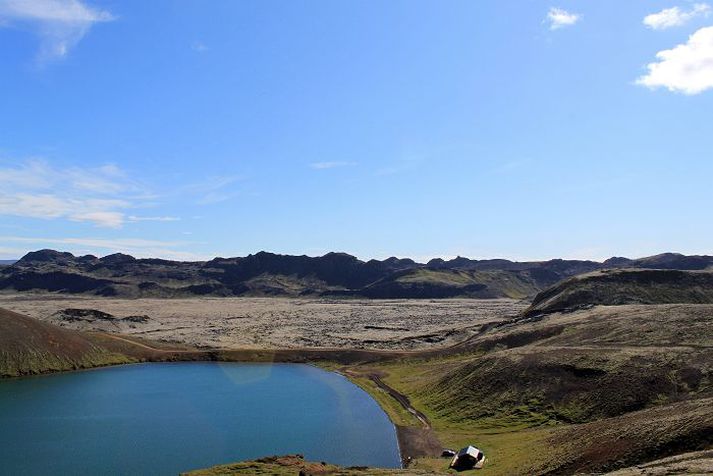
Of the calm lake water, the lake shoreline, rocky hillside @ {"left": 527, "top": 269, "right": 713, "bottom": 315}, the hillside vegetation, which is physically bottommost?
the calm lake water

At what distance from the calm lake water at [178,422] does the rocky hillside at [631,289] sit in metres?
83.8

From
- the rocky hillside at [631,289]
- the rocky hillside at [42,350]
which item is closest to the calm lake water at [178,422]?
the rocky hillside at [42,350]

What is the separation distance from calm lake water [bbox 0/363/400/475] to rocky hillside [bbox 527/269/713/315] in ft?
275

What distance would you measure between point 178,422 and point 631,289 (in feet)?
452

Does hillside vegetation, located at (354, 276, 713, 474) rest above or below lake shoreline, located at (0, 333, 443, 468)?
above

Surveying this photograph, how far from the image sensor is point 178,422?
77625 millimetres

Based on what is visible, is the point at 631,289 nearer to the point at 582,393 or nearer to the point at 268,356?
the point at 582,393

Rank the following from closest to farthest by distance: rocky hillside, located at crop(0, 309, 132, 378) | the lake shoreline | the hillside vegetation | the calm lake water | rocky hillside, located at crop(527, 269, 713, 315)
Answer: the hillside vegetation, the calm lake water, rocky hillside, located at crop(0, 309, 132, 378), the lake shoreline, rocky hillside, located at crop(527, 269, 713, 315)

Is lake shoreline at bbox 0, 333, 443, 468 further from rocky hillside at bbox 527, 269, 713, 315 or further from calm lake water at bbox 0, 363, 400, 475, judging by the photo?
rocky hillside at bbox 527, 269, 713, 315

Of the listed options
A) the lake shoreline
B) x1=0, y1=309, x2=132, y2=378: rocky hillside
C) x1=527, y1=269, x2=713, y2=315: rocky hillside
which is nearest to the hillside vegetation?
the lake shoreline

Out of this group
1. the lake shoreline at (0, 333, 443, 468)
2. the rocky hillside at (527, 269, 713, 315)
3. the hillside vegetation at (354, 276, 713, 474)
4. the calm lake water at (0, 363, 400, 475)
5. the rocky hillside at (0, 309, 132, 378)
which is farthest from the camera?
the rocky hillside at (527, 269, 713, 315)

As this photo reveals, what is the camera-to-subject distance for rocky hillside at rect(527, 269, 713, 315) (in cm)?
15575

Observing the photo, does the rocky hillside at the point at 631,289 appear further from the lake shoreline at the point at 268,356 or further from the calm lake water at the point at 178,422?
the calm lake water at the point at 178,422

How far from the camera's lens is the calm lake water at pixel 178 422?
6138 cm
